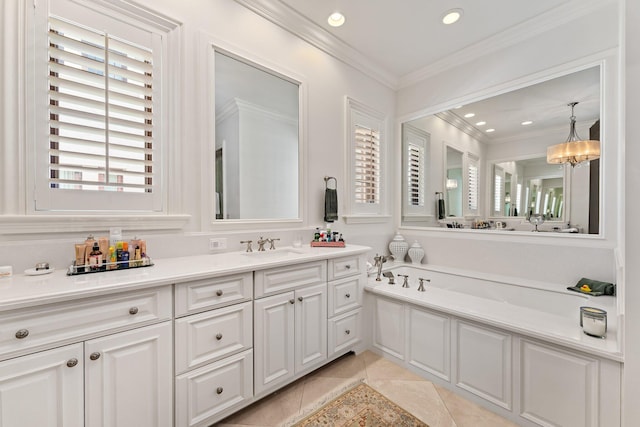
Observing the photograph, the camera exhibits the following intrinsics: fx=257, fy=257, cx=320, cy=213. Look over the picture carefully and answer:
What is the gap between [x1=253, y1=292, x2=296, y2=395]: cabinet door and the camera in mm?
1579

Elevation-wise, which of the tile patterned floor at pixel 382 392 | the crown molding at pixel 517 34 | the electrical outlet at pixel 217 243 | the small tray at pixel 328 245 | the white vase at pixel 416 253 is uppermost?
the crown molding at pixel 517 34

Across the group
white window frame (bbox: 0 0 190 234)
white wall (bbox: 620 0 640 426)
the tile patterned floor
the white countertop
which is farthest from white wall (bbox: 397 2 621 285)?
Result: white window frame (bbox: 0 0 190 234)

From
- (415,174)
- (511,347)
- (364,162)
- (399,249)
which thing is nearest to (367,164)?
(364,162)

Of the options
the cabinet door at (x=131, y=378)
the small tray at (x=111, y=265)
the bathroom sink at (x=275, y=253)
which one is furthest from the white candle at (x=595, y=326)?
the small tray at (x=111, y=265)

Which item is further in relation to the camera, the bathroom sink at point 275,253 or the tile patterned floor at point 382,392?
the bathroom sink at point 275,253

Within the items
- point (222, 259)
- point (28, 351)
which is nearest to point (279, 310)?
point (222, 259)

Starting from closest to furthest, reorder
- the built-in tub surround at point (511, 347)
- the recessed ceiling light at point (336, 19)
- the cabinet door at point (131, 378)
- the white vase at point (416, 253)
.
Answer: the cabinet door at point (131, 378) → the built-in tub surround at point (511, 347) → the recessed ceiling light at point (336, 19) → the white vase at point (416, 253)

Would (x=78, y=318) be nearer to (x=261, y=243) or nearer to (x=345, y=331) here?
(x=261, y=243)

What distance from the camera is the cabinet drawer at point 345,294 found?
79.7 inches

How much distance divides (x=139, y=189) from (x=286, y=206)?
43.1 inches

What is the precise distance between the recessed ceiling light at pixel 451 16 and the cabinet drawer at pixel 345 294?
242cm

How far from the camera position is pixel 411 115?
10.5 ft

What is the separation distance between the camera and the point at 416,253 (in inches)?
122

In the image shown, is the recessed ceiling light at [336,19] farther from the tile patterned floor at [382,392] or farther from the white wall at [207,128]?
the tile patterned floor at [382,392]
